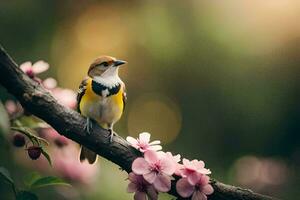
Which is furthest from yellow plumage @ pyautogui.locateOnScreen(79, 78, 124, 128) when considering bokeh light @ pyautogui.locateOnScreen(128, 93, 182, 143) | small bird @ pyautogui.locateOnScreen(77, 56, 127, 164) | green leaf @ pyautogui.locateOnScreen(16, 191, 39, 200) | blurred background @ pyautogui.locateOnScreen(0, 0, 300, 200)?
bokeh light @ pyautogui.locateOnScreen(128, 93, 182, 143)

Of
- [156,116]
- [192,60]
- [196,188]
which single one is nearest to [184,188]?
[196,188]

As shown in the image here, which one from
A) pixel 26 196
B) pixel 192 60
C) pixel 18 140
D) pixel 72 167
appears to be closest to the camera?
pixel 26 196

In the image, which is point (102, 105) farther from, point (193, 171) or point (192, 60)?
point (192, 60)

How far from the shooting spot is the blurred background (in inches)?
154

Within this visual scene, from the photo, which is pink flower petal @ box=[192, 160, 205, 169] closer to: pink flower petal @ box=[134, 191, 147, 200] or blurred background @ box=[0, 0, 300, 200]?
pink flower petal @ box=[134, 191, 147, 200]

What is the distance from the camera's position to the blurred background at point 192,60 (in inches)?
154

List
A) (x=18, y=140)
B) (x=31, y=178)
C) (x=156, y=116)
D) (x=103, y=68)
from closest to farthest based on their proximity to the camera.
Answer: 1. (x=31, y=178)
2. (x=18, y=140)
3. (x=103, y=68)
4. (x=156, y=116)

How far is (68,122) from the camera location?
1362 millimetres

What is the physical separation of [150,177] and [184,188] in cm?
6

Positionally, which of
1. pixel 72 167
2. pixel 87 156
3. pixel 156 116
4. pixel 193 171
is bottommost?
pixel 193 171

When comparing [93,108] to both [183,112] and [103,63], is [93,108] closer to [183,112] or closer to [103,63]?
[103,63]

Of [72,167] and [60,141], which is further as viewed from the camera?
[72,167]

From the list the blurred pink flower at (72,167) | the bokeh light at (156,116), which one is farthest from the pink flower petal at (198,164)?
the bokeh light at (156,116)

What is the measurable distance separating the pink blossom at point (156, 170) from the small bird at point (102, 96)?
367 millimetres
